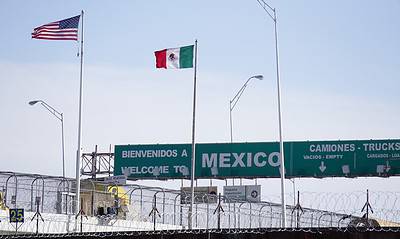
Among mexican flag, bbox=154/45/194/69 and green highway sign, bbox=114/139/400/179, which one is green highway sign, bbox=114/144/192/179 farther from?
mexican flag, bbox=154/45/194/69

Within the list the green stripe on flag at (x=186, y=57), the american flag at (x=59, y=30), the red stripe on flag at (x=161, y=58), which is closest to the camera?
the american flag at (x=59, y=30)

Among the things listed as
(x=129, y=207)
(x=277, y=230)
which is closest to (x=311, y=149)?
(x=129, y=207)

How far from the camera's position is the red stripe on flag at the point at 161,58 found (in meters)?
44.2

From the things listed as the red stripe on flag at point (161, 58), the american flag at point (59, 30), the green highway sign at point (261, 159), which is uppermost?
the american flag at point (59, 30)

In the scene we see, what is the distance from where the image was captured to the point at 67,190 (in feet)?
150

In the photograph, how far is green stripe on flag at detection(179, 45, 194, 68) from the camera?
43938 millimetres

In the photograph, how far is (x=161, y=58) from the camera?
44.3 meters

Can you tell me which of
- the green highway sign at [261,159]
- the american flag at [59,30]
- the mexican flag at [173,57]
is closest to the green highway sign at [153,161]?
the green highway sign at [261,159]

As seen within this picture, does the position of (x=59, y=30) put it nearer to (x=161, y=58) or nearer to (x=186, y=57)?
(x=161, y=58)

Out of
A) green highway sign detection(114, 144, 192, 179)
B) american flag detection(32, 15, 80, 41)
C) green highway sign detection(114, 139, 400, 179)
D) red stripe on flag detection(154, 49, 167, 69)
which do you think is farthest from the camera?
green highway sign detection(114, 144, 192, 179)

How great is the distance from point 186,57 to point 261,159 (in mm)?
19529

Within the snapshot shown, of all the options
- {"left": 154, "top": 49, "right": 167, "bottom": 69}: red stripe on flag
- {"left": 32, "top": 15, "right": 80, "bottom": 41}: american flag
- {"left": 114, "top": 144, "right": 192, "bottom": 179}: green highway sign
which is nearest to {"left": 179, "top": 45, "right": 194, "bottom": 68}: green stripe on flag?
{"left": 154, "top": 49, "right": 167, "bottom": 69}: red stripe on flag

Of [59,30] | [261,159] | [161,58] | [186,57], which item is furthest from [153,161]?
[59,30]

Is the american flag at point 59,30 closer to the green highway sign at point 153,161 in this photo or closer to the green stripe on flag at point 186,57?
the green stripe on flag at point 186,57
